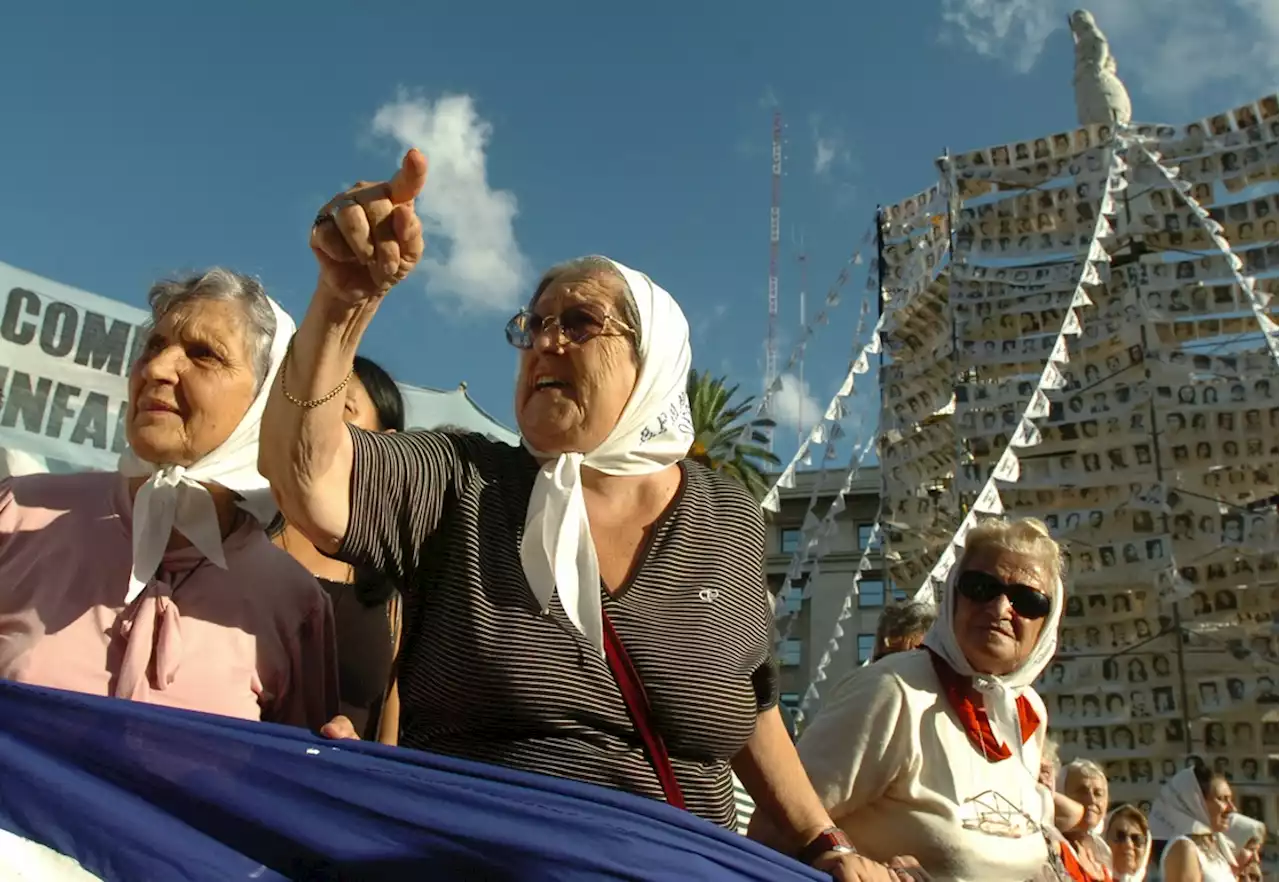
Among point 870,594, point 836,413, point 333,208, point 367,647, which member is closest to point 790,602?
point 836,413

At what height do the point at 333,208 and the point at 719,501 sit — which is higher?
the point at 333,208

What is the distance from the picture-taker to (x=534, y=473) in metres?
2.16

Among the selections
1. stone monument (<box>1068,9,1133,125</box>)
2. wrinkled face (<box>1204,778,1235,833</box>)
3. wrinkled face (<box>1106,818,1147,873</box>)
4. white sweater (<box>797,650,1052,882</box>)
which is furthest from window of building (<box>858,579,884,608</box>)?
white sweater (<box>797,650,1052,882</box>)

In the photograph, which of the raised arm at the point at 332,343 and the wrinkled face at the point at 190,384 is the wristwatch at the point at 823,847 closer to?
the raised arm at the point at 332,343

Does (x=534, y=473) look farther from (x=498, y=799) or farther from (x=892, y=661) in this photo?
(x=892, y=661)

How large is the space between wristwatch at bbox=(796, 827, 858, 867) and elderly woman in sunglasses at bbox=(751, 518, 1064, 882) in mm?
538

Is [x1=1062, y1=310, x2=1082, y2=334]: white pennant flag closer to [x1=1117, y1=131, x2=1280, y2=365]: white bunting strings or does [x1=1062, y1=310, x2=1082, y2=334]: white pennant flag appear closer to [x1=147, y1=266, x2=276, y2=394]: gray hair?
[x1=1117, y1=131, x2=1280, y2=365]: white bunting strings

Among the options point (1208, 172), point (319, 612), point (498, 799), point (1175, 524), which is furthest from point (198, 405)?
point (1208, 172)

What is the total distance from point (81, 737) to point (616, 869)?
A: 749 millimetres

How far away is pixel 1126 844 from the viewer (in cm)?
666

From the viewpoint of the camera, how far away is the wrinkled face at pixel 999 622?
3090 millimetres

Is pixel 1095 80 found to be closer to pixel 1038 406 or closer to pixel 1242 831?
pixel 1038 406

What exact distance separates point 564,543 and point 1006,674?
1698 millimetres

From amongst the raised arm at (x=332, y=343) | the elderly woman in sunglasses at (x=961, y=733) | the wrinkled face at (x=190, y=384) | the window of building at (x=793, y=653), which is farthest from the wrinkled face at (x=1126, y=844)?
the window of building at (x=793, y=653)
